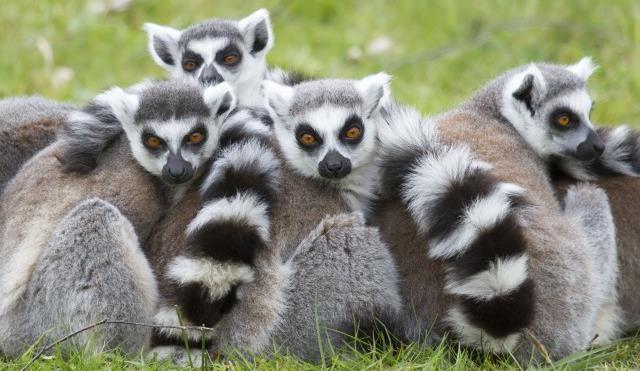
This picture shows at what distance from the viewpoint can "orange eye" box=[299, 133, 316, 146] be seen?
5352 mm

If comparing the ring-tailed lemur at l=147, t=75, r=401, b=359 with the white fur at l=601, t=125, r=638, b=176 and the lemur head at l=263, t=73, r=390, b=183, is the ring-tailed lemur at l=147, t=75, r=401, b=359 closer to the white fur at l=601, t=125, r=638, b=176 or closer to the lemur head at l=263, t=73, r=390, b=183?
the lemur head at l=263, t=73, r=390, b=183

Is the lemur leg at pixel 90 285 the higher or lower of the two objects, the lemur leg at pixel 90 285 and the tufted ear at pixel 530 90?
the lower

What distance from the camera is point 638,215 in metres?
5.54

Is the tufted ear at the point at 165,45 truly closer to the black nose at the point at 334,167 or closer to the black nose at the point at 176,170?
the black nose at the point at 176,170

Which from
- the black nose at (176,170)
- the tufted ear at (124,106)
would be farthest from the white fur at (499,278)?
the tufted ear at (124,106)

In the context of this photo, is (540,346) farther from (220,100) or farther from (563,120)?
(220,100)

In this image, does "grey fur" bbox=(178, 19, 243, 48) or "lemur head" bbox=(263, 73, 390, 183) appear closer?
"lemur head" bbox=(263, 73, 390, 183)

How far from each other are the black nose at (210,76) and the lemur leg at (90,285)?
1668 millimetres

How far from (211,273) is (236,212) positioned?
32cm

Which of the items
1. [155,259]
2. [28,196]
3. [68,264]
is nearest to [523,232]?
[155,259]

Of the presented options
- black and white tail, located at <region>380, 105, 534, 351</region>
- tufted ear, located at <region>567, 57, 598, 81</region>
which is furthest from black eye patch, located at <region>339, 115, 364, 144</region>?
tufted ear, located at <region>567, 57, 598, 81</region>

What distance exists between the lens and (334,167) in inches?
202

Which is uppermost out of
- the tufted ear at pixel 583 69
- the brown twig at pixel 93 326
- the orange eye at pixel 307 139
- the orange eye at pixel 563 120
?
the tufted ear at pixel 583 69

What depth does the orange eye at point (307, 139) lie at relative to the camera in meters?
5.35
